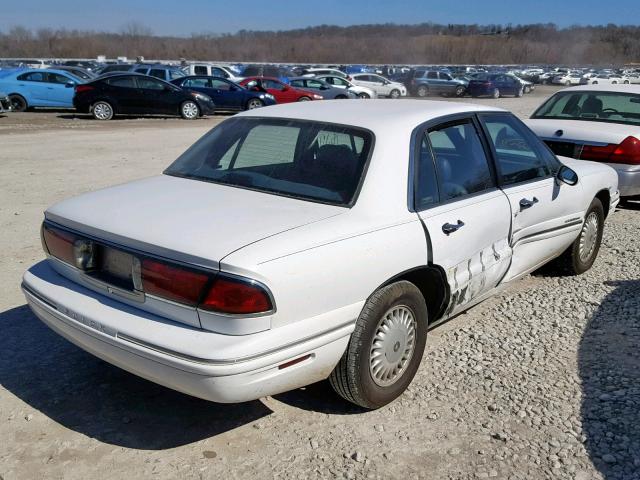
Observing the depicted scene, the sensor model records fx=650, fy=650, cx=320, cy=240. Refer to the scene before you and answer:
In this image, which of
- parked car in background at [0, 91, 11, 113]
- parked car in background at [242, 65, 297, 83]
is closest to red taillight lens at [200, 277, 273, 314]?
parked car in background at [0, 91, 11, 113]

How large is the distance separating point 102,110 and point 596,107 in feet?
52.0

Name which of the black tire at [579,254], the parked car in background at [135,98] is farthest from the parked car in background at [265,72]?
the black tire at [579,254]

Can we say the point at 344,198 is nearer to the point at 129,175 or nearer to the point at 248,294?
the point at 248,294

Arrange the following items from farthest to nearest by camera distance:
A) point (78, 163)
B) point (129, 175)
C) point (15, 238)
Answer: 1. point (78, 163)
2. point (129, 175)
3. point (15, 238)

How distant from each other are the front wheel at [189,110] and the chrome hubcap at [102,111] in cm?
234

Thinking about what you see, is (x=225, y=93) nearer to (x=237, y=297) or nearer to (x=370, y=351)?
(x=370, y=351)

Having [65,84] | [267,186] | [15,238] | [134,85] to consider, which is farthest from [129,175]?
[65,84]

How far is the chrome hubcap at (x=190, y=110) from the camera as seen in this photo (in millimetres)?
21422

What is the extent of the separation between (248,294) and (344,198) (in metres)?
0.88

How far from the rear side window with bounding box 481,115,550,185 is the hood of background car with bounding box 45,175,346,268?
1630 millimetres

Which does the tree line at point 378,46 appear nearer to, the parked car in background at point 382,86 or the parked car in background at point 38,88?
the parked car in background at point 382,86

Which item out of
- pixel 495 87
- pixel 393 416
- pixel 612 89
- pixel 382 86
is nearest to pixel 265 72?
pixel 382 86

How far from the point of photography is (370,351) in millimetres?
3207

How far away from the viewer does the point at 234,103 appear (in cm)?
2362
